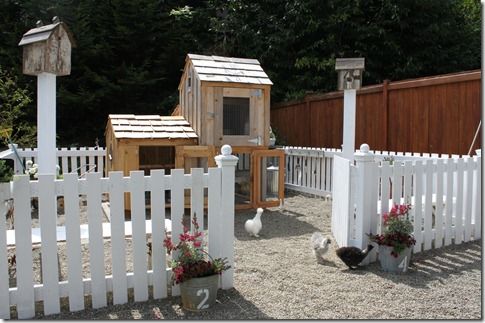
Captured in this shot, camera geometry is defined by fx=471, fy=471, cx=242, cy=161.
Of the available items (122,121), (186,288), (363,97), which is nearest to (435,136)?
(363,97)

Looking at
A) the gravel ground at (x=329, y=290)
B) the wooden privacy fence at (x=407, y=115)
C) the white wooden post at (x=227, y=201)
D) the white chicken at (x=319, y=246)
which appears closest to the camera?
the gravel ground at (x=329, y=290)

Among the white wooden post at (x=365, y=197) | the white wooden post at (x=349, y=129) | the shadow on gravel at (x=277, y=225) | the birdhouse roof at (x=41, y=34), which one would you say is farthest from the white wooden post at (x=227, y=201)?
the white wooden post at (x=349, y=129)

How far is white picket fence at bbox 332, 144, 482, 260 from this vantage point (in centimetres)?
467

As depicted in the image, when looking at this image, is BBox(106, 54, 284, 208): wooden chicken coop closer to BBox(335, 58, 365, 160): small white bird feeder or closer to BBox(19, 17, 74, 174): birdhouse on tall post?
BBox(335, 58, 365, 160): small white bird feeder

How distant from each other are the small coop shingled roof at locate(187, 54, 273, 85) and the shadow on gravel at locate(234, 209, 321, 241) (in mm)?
2137

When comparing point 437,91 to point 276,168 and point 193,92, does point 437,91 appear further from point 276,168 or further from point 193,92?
point 193,92

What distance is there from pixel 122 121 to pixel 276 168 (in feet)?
8.81

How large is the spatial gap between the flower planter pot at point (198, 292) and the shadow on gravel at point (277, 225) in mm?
2329

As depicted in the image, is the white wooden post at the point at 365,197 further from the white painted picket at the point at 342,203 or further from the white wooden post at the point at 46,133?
the white wooden post at the point at 46,133

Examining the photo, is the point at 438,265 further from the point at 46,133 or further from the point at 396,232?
the point at 46,133

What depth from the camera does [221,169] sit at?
3781 millimetres

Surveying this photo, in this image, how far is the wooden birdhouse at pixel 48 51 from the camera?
5.02m

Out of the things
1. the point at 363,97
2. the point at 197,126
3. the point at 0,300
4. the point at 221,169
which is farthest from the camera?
the point at 363,97

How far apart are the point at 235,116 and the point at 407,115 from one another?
388 cm
